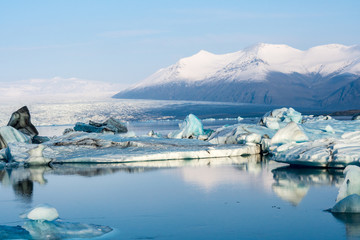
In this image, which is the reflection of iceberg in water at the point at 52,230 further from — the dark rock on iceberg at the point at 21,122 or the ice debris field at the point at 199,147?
the dark rock on iceberg at the point at 21,122

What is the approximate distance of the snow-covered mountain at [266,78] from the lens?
13412 cm

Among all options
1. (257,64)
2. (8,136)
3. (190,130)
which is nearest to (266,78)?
(257,64)

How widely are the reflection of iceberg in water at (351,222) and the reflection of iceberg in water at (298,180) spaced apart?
1.03 m

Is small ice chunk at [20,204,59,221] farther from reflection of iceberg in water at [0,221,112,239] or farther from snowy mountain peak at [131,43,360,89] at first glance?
snowy mountain peak at [131,43,360,89]

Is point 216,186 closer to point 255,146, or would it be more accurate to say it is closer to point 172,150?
point 172,150

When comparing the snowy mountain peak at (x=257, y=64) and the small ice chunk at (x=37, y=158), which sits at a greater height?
the snowy mountain peak at (x=257, y=64)

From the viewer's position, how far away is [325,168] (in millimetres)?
11344

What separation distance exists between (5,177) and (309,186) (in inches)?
260

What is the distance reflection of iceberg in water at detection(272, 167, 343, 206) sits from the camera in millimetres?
8602

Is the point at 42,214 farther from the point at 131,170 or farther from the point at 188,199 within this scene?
the point at 131,170

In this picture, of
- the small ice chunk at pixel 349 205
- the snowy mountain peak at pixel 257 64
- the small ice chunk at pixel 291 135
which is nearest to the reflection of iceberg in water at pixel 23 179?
the small ice chunk at pixel 349 205

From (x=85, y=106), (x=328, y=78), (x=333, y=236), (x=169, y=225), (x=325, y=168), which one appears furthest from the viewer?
(x=328, y=78)

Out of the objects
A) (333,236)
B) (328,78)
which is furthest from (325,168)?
(328,78)

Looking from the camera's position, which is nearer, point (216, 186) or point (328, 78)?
point (216, 186)
